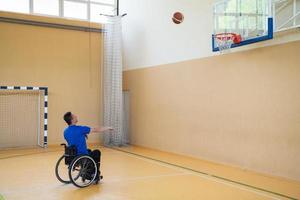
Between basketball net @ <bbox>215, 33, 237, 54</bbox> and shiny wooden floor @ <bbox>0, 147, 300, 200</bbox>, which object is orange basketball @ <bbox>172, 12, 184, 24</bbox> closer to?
basketball net @ <bbox>215, 33, 237, 54</bbox>

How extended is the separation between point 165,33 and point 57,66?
3.20m

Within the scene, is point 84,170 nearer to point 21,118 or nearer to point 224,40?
point 224,40

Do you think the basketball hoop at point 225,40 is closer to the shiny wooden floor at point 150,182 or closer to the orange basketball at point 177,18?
the orange basketball at point 177,18

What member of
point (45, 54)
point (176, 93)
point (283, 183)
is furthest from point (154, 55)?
point (283, 183)

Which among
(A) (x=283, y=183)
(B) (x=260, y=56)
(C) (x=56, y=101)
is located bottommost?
(A) (x=283, y=183)

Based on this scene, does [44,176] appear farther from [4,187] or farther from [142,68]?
[142,68]

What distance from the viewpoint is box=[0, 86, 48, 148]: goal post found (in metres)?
9.12

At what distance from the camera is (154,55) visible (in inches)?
354

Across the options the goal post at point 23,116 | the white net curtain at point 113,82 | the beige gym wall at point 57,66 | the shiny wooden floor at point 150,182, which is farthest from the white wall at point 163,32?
the goal post at point 23,116

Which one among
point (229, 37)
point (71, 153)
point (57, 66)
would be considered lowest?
point (71, 153)

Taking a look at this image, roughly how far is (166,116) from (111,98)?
1.90 m

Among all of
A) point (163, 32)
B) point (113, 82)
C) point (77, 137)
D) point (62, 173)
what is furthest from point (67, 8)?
point (77, 137)

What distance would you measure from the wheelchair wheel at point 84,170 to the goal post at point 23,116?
15.2 feet

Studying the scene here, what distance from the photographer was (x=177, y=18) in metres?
7.63
